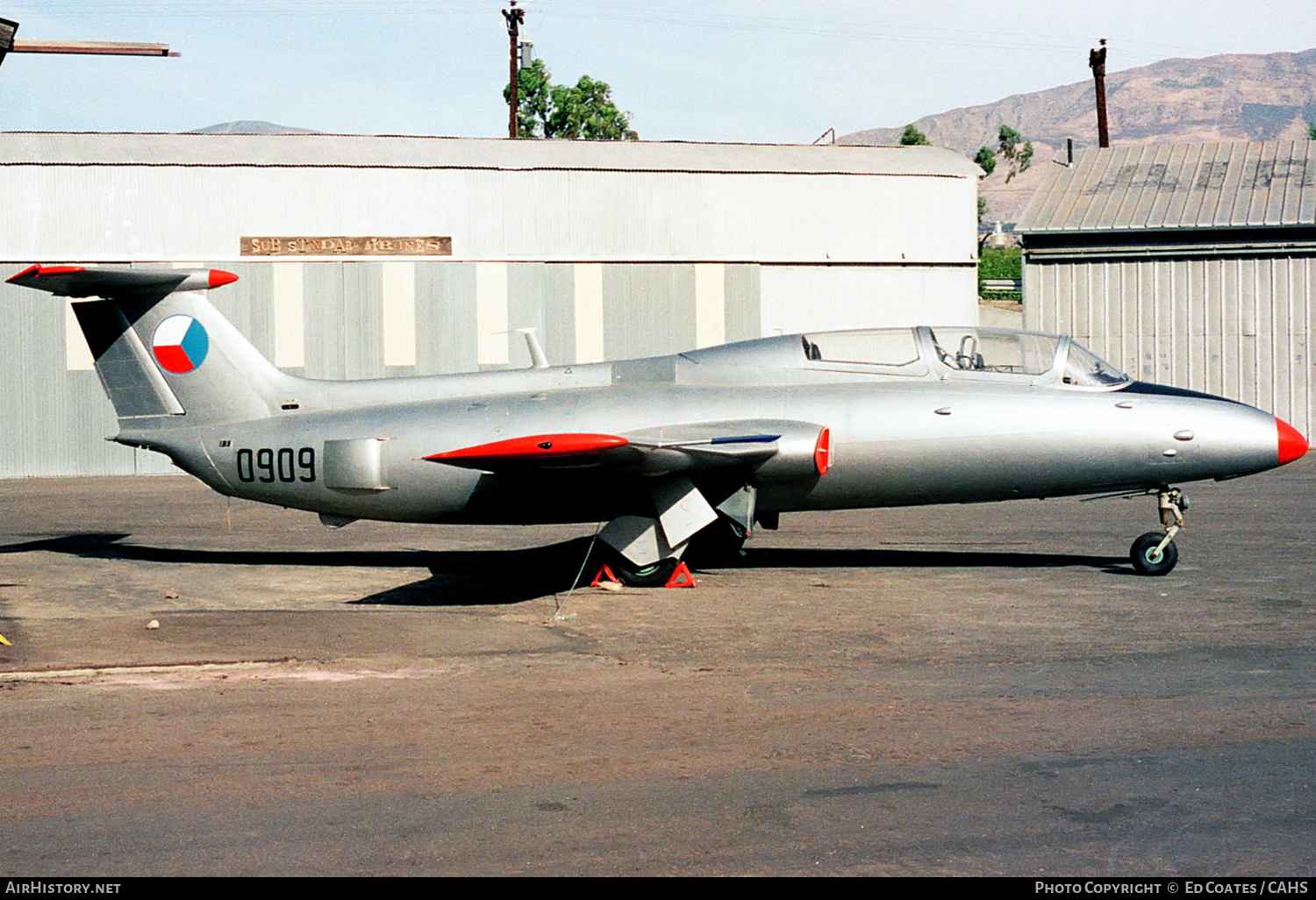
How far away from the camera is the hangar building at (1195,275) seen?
32.2 meters

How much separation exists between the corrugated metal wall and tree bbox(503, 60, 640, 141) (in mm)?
58834

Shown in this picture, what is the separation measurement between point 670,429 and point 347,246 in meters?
19.0

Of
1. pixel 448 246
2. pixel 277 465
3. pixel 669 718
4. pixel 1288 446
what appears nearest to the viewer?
pixel 669 718

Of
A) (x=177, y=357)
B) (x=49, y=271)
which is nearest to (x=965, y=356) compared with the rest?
(x=177, y=357)

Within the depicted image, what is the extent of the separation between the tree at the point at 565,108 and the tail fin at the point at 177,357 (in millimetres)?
75915

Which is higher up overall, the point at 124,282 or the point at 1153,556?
the point at 124,282

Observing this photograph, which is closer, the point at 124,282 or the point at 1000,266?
the point at 124,282

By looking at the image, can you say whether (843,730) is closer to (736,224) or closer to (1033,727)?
(1033,727)

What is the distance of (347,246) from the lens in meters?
29.8

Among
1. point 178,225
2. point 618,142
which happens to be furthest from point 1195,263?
point 178,225

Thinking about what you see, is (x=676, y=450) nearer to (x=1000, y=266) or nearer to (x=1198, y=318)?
(x=1198, y=318)

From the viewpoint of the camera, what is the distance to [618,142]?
3444 centimetres

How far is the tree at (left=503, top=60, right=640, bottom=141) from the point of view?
8800 centimetres

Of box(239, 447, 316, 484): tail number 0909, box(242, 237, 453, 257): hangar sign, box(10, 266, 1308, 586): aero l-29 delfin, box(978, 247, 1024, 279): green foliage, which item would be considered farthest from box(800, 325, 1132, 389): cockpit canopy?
box(978, 247, 1024, 279): green foliage
